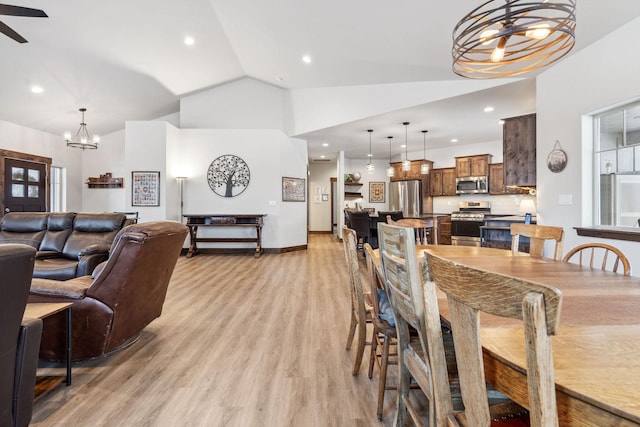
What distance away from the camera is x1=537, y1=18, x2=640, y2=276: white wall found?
2.88 metres

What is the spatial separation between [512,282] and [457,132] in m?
7.35

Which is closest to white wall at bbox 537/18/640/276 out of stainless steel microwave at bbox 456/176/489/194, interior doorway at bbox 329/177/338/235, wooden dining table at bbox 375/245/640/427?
wooden dining table at bbox 375/245/640/427

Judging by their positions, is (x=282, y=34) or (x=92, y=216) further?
(x=282, y=34)

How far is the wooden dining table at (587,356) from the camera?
0.57 metres

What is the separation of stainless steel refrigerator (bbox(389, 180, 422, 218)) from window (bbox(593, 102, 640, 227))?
17.2 ft

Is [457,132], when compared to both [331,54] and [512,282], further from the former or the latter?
[512,282]

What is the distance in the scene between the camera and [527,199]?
7477 millimetres

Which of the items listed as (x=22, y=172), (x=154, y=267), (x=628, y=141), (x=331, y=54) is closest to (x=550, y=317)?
(x=154, y=267)

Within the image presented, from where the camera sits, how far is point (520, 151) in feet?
14.7

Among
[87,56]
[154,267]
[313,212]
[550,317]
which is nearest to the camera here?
[550,317]

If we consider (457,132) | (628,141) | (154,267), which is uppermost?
(457,132)

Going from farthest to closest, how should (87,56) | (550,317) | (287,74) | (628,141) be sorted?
1. (287,74)
2. (87,56)
3. (628,141)
4. (550,317)

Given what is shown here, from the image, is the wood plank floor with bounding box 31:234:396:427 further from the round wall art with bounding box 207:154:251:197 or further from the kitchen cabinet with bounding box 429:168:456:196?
the kitchen cabinet with bounding box 429:168:456:196

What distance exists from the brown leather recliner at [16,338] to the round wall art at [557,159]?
464 centimetres
